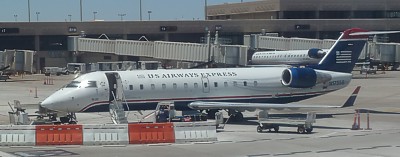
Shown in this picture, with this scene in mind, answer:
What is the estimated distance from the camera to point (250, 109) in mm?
39938

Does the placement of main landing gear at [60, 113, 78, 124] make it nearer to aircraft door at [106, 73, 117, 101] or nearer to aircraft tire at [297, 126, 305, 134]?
aircraft door at [106, 73, 117, 101]

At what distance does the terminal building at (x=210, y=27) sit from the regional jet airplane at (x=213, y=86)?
2467 inches

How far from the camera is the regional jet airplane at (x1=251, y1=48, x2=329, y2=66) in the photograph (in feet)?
263

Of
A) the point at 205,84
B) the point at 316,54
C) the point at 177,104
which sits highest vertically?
the point at 316,54

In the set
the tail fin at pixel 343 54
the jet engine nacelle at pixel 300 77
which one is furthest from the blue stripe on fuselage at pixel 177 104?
the tail fin at pixel 343 54

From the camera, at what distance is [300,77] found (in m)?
42.2

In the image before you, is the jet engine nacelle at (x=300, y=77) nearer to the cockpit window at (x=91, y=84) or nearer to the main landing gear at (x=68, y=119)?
the cockpit window at (x=91, y=84)

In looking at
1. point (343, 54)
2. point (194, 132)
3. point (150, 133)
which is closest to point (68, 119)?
point (150, 133)

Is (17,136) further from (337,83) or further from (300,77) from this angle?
(337,83)

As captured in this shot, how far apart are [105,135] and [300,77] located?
47.7 feet

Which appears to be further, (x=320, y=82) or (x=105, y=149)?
(x=320, y=82)

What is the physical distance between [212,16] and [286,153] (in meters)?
129

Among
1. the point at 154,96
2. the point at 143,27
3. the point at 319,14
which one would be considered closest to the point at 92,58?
the point at 143,27

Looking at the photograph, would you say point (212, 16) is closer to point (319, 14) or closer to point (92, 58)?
point (319, 14)
